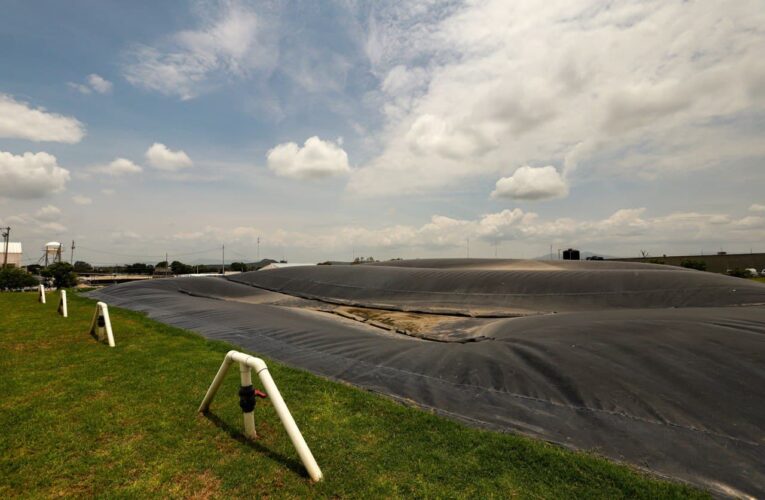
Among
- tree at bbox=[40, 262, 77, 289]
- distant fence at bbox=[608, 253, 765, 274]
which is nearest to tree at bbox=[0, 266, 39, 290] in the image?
tree at bbox=[40, 262, 77, 289]

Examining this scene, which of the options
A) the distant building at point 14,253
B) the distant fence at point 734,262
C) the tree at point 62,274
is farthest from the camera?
the distant building at point 14,253

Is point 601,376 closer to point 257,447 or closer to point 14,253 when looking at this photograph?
point 257,447

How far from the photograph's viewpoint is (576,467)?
2.81 metres

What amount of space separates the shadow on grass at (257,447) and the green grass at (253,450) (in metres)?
0.01

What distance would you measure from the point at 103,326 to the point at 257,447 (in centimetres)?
587

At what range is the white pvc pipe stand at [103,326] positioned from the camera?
6.45 metres

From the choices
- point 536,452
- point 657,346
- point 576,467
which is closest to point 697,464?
point 576,467

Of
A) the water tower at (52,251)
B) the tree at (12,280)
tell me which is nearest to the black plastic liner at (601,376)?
the tree at (12,280)

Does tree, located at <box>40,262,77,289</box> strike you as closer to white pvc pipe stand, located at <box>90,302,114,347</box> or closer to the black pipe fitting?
white pvc pipe stand, located at <box>90,302,114,347</box>

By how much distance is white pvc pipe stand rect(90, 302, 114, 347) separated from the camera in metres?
6.45

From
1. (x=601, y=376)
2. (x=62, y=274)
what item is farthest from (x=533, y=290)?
(x=62, y=274)

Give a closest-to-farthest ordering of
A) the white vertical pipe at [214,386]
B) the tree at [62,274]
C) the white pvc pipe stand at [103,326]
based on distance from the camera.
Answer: the white vertical pipe at [214,386]
the white pvc pipe stand at [103,326]
the tree at [62,274]

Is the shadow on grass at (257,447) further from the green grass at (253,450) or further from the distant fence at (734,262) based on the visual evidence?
the distant fence at (734,262)

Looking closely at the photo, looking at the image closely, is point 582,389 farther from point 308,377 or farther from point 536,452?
point 308,377
